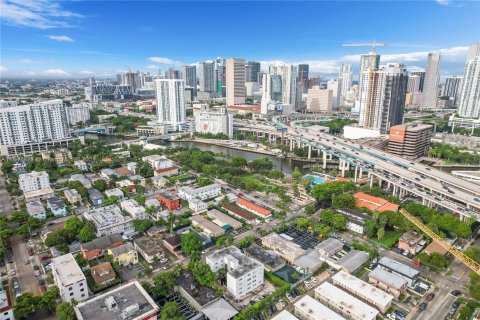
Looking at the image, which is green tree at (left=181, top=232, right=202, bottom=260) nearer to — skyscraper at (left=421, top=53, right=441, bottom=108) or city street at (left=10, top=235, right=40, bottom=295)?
city street at (left=10, top=235, right=40, bottom=295)

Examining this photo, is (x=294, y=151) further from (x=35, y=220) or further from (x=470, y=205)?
(x=35, y=220)

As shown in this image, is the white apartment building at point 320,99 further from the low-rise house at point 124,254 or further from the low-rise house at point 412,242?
the low-rise house at point 124,254

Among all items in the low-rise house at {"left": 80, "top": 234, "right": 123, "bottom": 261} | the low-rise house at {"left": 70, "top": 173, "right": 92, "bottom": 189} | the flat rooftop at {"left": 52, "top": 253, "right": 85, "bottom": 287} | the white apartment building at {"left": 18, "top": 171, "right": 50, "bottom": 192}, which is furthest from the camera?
the low-rise house at {"left": 70, "top": 173, "right": 92, "bottom": 189}

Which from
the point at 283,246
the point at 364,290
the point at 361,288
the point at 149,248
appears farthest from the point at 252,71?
the point at 364,290

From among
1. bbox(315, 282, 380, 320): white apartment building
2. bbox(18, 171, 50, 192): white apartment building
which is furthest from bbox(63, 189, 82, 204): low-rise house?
bbox(315, 282, 380, 320): white apartment building

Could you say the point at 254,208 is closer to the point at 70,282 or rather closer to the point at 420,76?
the point at 70,282

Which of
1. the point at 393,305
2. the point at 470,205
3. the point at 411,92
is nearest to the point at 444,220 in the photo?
the point at 470,205
